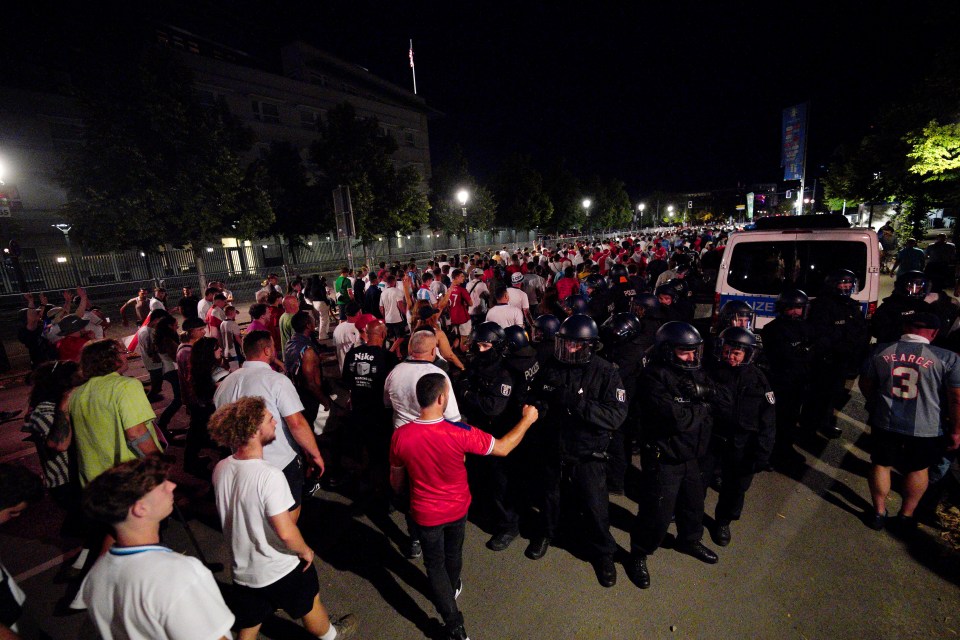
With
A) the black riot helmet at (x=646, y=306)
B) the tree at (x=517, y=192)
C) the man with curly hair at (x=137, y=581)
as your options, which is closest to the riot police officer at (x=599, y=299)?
the black riot helmet at (x=646, y=306)

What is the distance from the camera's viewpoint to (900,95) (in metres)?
17.1

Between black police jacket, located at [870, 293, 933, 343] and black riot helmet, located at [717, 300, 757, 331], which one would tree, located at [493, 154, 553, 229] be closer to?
black police jacket, located at [870, 293, 933, 343]

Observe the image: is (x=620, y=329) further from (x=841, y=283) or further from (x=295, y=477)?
(x=295, y=477)

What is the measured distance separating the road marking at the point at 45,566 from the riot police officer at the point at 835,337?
28.9ft

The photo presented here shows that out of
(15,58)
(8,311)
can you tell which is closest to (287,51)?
(15,58)

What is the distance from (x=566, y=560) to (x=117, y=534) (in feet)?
11.1

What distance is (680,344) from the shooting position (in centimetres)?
349

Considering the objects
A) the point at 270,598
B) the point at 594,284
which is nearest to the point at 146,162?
the point at 594,284

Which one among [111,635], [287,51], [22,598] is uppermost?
[287,51]

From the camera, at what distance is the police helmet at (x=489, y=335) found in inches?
168

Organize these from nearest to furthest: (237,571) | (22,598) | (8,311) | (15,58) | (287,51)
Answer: (22,598) → (237,571) → (8,311) → (15,58) → (287,51)

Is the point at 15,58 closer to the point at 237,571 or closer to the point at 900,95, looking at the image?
the point at 237,571

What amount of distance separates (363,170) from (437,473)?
88.5 ft

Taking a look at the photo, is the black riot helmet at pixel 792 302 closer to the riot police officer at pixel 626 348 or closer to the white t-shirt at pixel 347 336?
the riot police officer at pixel 626 348
